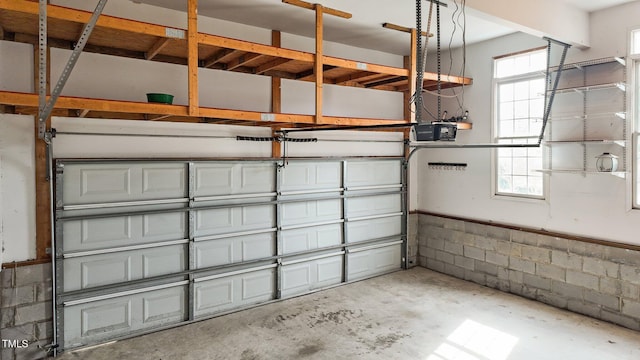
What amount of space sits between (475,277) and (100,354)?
5.08 m

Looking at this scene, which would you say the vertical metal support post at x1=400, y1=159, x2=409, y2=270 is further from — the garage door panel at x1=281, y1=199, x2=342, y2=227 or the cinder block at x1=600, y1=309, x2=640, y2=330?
the cinder block at x1=600, y1=309, x2=640, y2=330

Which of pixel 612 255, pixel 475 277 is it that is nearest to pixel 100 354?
pixel 475 277

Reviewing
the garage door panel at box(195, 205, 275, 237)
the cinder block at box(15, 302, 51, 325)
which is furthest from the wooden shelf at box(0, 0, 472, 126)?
the cinder block at box(15, 302, 51, 325)

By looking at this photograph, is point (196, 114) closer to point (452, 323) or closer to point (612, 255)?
point (452, 323)

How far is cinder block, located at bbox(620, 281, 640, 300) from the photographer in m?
4.59

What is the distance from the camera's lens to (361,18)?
16.3ft

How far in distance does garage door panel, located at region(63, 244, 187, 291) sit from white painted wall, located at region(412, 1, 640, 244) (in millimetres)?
4200

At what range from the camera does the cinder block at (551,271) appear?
5.25 meters

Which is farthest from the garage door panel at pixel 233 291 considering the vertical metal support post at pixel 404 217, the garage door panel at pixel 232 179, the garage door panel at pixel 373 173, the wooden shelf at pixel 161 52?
the vertical metal support post at pixel 404 217

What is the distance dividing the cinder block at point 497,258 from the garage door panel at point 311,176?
96.3 inches

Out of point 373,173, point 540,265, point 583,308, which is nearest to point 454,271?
Result: point 540,265

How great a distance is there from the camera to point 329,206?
6020mm

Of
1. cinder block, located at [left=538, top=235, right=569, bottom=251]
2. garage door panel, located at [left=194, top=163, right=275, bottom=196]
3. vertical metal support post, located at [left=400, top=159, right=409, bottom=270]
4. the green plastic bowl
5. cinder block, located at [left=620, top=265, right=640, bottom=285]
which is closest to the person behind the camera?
the green plastic bowl

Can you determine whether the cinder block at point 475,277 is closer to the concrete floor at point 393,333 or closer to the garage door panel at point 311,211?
the concrete floor at point 393,333
